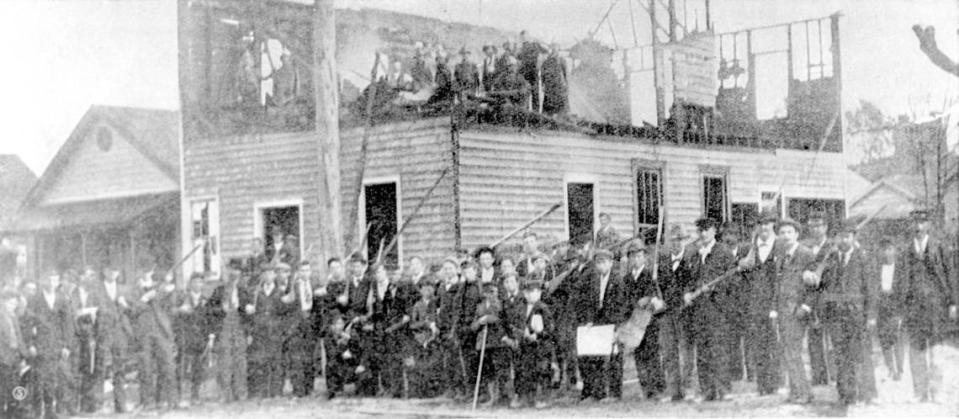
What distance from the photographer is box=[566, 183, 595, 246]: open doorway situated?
8.84m

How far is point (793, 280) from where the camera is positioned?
7492 millimetres

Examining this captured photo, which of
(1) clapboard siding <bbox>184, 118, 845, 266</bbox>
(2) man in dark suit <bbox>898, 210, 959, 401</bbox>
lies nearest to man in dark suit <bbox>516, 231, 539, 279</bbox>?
(1) clapboard siding <bbox>184, 118, 845, 266</bbox>

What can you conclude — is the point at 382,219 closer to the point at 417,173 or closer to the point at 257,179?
the point at 417,173

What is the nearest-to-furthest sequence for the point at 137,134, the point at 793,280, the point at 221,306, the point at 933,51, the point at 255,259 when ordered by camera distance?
the point at 793,280 → the point at 933,51 → the point at 221,306 → the point at 255,259 → the point at 137,134

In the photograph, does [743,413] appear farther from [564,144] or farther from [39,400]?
[39,400]

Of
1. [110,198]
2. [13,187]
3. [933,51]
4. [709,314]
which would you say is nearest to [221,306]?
[110,198]

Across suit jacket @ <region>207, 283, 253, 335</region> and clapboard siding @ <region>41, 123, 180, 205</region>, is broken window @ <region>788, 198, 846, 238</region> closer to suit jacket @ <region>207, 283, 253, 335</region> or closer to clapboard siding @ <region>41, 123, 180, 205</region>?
suit jacket @ <region>207, 283, 253, 335</region>

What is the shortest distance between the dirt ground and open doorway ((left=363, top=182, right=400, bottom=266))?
1292 mm

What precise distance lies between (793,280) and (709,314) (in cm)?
66

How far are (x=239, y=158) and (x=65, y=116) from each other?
1.96 metres

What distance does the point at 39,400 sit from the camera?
9453mm

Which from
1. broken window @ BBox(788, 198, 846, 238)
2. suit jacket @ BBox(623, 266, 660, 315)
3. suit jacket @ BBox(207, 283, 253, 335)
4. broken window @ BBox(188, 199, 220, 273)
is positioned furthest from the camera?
broken window @ BBox(188, 199, 220, 273)

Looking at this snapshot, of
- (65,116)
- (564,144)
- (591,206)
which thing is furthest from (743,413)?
(65,116)

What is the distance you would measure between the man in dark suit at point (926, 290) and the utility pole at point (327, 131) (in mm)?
4778
